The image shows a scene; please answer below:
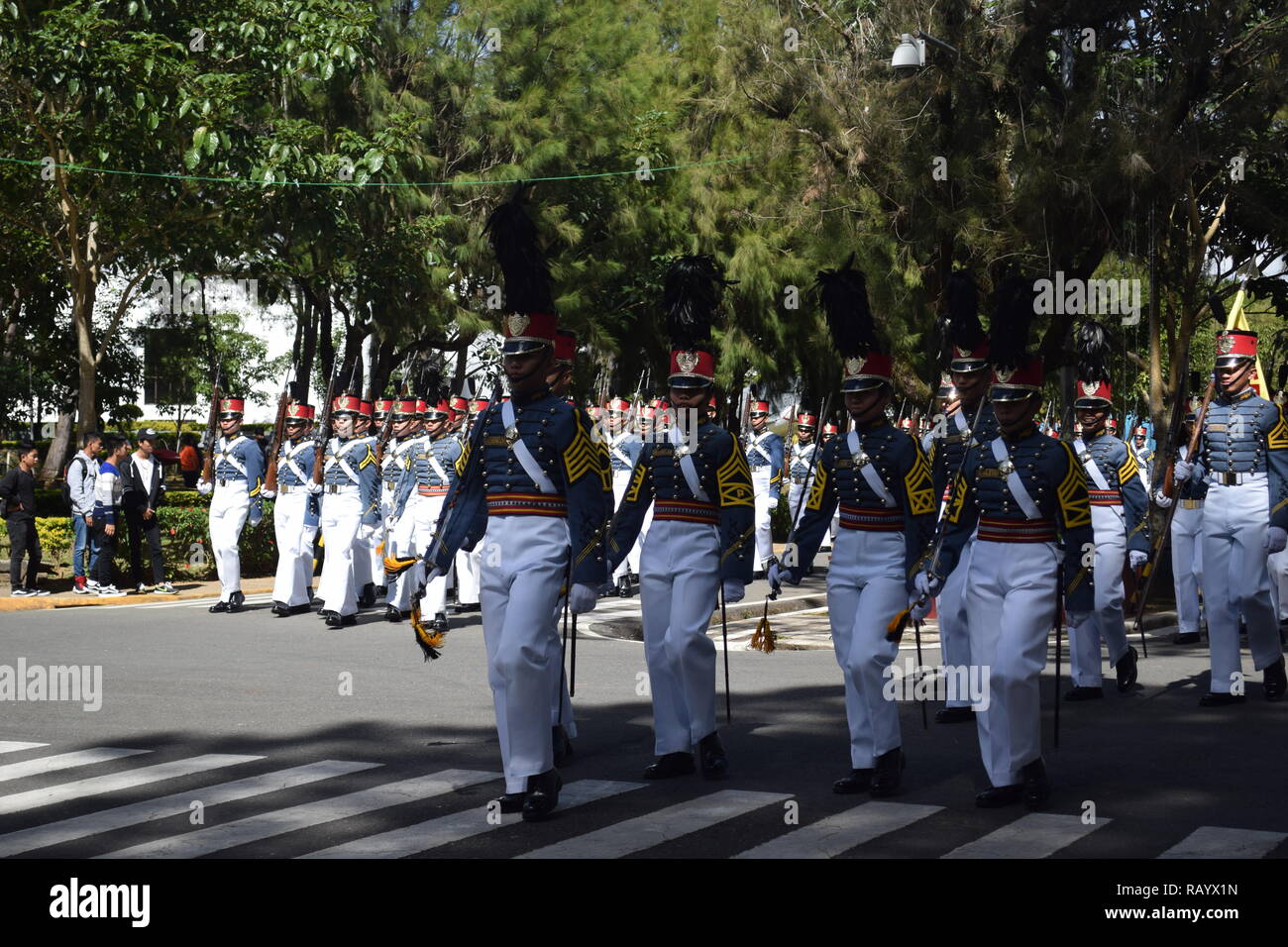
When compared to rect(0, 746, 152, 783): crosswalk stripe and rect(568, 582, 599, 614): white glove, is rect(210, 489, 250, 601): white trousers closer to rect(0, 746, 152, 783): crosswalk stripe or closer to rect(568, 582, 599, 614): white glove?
rect(0, 746, 152, 783): crosswalk stripe

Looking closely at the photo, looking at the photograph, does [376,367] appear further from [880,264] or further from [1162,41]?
[1162,41]

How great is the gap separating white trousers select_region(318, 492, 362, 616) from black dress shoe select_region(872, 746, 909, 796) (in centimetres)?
899

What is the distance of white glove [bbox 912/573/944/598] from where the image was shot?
26.3ft

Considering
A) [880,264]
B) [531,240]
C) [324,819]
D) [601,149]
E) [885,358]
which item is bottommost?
[324,819]

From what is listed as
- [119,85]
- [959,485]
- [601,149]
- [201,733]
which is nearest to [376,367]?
[601,149]

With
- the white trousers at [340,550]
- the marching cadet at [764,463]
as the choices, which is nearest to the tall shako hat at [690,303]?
the white trousers at [340,550]

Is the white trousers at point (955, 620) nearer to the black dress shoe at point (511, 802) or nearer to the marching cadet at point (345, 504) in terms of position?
the black dress shoe at point (511, 802)

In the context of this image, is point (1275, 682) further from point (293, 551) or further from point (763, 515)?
point (763, 515)

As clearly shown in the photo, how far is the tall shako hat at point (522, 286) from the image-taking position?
26.6 feet

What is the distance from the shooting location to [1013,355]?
26.9 feet

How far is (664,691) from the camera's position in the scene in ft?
28.1

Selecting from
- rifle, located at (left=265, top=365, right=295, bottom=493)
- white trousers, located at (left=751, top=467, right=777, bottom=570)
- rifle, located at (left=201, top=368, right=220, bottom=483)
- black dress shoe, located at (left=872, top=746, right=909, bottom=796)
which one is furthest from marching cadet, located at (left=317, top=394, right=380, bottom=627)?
black dress shoe, located at (left=872, top=746, right=909, bottom=796)

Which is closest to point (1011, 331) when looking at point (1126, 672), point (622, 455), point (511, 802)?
point (511, 802)

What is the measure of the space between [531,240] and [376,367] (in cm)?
2477
